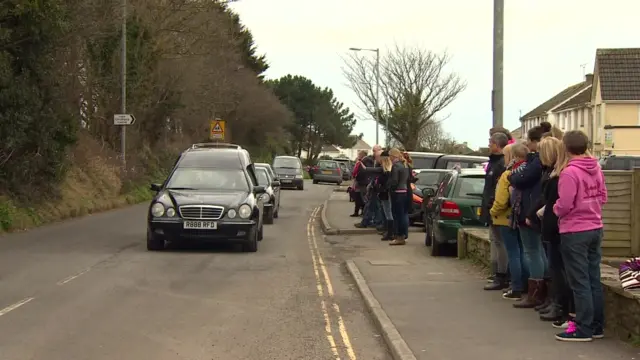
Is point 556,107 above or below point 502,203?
above

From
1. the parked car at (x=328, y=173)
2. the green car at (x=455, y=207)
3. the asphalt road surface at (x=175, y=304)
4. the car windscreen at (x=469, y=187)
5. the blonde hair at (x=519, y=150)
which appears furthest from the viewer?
the parked car at (x=328, y=173)

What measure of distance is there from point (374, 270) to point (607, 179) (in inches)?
141

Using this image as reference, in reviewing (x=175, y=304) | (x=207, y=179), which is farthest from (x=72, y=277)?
(x=207, y=179)

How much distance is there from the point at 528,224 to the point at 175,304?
160 inches

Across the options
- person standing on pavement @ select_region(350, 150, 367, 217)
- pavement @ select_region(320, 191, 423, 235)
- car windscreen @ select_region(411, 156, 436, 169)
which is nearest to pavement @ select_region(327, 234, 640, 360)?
pavement @ select_region(320, 191, 423, 235)

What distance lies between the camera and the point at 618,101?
4441 cm

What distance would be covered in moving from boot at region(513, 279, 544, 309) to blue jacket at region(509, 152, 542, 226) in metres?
0.67

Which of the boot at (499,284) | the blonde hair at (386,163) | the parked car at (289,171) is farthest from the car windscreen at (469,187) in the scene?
the parked car at (289,171)

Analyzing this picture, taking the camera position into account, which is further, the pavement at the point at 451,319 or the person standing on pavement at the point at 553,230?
the person standing on pavement at the point at 553,230

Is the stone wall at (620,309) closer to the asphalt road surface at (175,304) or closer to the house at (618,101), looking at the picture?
the asphalt road surface at (175,304)

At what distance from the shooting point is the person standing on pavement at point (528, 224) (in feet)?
25.8

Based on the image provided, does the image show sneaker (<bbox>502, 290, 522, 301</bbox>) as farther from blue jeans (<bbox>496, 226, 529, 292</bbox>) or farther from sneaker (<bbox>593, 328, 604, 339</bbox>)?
sneaker (<bbox>593, 328, 604, 339</bbox>)

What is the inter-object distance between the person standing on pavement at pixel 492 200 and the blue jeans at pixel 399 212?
4.70 metres

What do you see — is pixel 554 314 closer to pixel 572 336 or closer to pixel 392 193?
pixel 572 336
